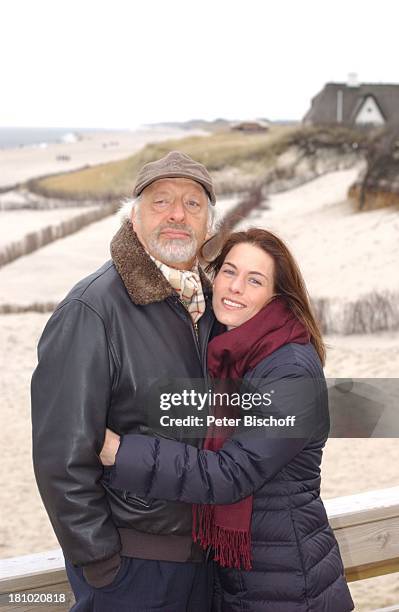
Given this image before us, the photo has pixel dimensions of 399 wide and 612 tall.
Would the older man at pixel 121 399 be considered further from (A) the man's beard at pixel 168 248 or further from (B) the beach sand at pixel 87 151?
(B) the beach sand at pixel 87 151

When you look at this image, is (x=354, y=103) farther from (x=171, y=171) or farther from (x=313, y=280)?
(x=171, y=171)

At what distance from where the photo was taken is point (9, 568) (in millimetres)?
1589

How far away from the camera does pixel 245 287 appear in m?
1.63

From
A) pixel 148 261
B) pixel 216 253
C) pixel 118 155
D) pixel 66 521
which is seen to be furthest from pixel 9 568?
pixel 118 155

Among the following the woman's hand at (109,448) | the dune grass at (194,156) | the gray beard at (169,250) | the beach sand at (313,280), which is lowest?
the beach sand at (313,280)

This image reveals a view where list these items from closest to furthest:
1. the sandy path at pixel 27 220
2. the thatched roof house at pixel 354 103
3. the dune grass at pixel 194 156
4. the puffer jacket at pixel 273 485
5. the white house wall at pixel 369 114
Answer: the puffer jacket at pixel 273 485
the thatched roof house at pixel 354 103
the white house wall at pixel 369 114
the dune grass at pixel 194 156
the sandy path at pixel 27 220

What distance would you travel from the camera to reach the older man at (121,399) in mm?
1439

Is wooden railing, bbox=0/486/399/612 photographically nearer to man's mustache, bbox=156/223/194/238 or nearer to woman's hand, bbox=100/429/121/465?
woman's hand, bbox=100/429/121/465

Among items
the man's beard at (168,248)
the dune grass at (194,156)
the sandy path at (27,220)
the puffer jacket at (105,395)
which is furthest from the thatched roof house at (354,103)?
the puffer jacket at (105,395)

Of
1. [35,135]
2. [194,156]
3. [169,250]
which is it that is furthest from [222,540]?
[35,135]

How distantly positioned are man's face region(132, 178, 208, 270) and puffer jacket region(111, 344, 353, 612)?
0.39 meters

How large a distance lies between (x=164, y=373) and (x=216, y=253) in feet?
1.25

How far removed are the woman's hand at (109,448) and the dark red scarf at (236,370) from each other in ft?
0.68

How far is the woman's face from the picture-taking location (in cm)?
163
